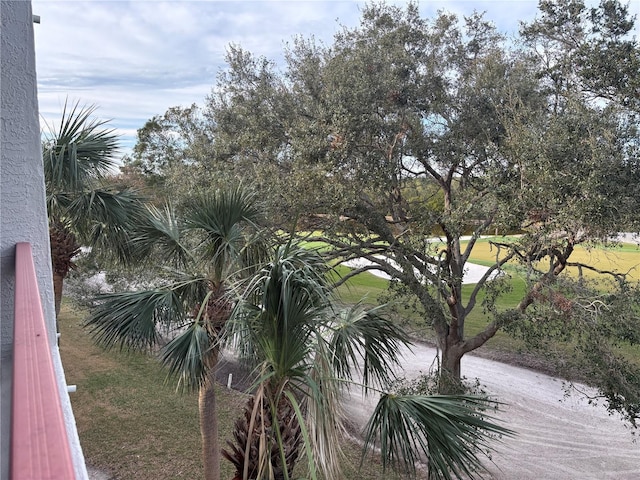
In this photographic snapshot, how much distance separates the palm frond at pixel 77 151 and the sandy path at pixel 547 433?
225 inches

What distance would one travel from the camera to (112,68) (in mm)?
9805

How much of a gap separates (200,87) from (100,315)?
7.83 metres

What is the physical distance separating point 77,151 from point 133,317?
9.45ft

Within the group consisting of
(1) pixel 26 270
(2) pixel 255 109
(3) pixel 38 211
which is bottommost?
(1) pixel 26 270

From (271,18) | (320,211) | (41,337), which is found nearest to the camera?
(41,337)

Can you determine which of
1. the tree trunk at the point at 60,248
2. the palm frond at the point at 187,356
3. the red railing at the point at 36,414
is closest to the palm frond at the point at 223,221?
the palm frond at the point at 187,356

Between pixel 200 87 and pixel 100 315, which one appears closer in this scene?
pixel 100 315

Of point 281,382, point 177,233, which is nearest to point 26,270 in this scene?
point 281,382

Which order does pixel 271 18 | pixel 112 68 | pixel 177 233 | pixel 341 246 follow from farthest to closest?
pixel 112 68 → pixel 271 18 → pixel 341 246 → pixel 177 233

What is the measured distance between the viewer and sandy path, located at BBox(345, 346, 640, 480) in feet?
27.7

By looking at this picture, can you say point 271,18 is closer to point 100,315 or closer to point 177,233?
point 177,233

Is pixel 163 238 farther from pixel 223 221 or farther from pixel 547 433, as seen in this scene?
pixel 547 433

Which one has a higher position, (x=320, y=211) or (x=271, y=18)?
(x=271, y=18)

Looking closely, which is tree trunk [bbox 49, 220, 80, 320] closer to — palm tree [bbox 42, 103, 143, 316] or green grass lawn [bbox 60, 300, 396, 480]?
palm tree [bbox 42, 103, 143, 316]
